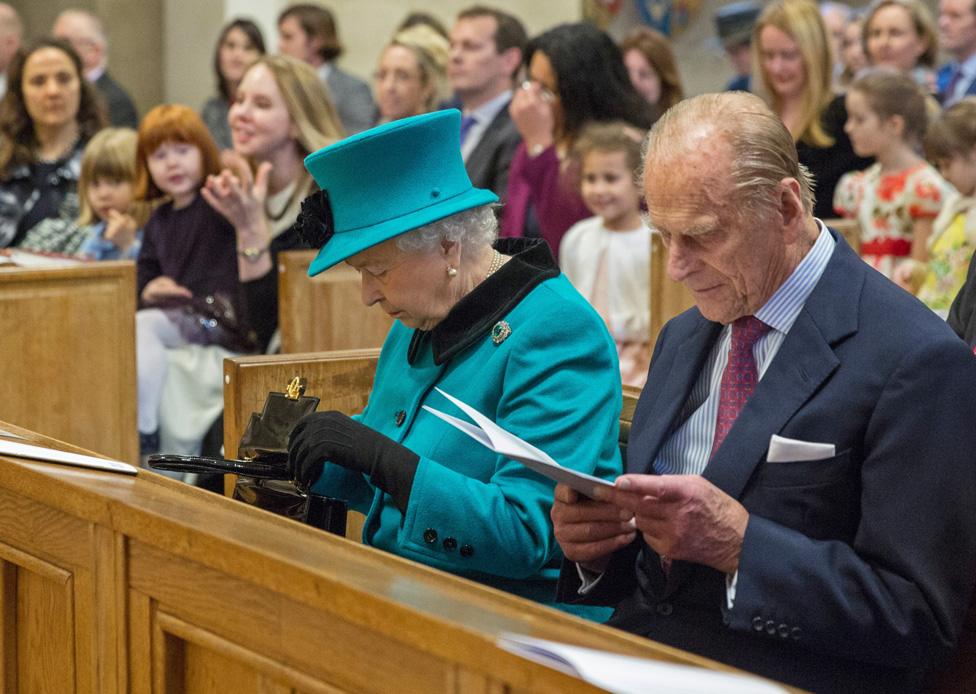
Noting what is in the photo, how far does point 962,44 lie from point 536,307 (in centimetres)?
479

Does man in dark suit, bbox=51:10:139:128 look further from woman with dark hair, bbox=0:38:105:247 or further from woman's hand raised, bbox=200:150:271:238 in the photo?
woman's hand raised, bbox=200:150:271:238

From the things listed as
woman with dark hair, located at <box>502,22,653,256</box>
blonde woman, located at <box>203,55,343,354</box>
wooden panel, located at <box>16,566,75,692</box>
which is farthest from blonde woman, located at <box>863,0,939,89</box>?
wooden panel, located at <box>16,566,75,692</box>

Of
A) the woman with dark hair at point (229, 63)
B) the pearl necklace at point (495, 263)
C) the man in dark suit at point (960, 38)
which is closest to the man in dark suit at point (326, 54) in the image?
the woman with dark hair at point (229, 63)

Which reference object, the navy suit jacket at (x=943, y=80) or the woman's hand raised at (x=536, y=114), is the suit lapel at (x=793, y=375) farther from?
the navy suit jacket at (x=943, y=80)

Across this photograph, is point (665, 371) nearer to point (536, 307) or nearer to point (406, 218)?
point (536, 307)

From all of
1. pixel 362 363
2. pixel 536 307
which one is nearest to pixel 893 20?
pixel 362 363

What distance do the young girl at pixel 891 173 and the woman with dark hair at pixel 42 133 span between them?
3.30m

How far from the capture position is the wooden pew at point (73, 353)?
4.17 m

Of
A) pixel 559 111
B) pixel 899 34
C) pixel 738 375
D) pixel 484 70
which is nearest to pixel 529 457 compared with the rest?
pixel 738 375

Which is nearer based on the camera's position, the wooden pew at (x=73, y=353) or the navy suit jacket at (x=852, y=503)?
the navy suit jacket at (x=852, y=503)

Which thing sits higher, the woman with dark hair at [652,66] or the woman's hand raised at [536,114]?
the woman with dark hair at [652,66]

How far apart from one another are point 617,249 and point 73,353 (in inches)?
73.2

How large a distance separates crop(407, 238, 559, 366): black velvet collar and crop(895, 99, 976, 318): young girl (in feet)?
7.17

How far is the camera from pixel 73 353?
14.1 feet
